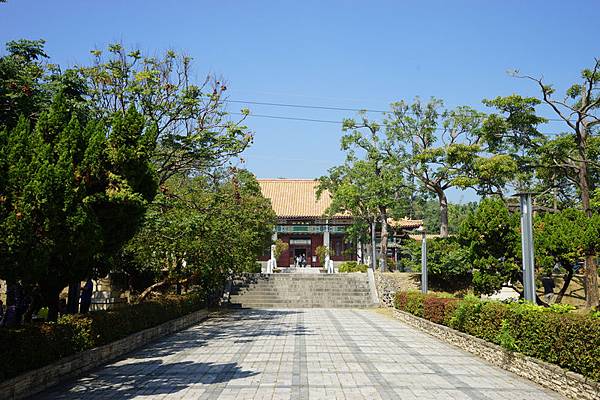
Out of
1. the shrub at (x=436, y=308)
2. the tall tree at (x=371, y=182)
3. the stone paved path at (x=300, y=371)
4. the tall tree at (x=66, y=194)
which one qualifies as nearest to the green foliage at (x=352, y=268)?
the tall tree at (x=371, y=182)

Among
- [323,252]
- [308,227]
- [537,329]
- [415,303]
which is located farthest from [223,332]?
[308,227]

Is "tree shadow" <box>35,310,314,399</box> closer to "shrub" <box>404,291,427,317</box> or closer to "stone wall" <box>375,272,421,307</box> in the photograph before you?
"shrub" <box>404,291,427,317</box>

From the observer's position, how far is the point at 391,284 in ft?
75.8

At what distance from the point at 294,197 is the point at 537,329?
3133cm

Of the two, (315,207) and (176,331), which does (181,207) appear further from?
(315,207)

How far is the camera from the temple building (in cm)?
3523

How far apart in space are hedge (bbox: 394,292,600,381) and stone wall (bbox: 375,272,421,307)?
385 inches

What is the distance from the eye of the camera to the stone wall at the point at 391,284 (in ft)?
73.0

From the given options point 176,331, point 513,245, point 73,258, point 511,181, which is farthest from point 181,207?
point 511,181

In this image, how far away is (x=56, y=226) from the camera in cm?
639

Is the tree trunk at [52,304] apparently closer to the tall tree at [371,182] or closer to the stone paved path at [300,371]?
the stone paved path at [300,371]

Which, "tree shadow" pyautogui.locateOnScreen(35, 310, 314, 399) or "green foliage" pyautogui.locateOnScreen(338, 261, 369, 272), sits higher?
"green foliage" pyautogui.locateOnScreen(338, 261, 369, 272)

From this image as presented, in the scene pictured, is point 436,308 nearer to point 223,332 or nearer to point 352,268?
point 223,332

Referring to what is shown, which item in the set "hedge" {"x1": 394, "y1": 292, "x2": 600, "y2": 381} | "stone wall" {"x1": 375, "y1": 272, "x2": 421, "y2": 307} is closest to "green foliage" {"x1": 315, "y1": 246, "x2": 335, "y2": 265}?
"stone wall" {"x1": 375, "y1": 272, "x2": 421, "y2": 307}
